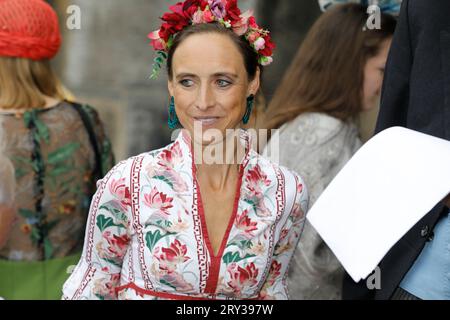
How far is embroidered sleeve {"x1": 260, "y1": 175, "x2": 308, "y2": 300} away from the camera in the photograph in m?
2.22

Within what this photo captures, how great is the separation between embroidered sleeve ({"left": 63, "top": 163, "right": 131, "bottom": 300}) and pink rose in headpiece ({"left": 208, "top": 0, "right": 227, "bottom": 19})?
49 centimetres

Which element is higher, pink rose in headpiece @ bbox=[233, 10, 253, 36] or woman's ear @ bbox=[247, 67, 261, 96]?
pink rose in headpiece @ bbox=[233, 10, 253, 36]

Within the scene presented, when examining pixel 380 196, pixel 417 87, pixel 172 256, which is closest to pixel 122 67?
pixel 172 256

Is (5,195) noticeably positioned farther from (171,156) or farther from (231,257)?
(231,257)

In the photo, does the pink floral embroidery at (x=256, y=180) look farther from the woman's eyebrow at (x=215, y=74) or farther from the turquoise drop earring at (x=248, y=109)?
the woman's eyebrow at (x=215, y=74)

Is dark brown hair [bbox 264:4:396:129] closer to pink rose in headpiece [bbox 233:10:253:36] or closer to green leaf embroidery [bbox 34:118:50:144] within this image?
green leaf embroidery [bbox 34:118:50:144]

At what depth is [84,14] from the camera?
181 inches

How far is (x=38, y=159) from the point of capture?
9.57ft

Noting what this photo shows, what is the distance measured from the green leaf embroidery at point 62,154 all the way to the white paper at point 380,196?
1476 mm

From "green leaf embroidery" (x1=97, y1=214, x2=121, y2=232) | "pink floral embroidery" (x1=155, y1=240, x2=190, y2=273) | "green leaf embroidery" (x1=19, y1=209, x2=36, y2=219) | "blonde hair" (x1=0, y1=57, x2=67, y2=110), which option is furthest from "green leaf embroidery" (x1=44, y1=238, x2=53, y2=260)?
"pink floral embroidery" (x1=155, y1=240, x2=190, y2=273)

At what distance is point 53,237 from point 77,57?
2022 mm

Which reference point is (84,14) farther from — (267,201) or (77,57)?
(267,201)
